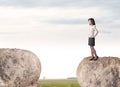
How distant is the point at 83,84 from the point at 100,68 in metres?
1.45

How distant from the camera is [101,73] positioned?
30219 millimetres

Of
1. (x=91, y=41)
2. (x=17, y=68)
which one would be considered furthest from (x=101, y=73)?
(x=17, y=68)

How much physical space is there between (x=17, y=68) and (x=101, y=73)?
504cm

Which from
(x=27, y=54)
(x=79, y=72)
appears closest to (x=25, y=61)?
(x=27, y=54)

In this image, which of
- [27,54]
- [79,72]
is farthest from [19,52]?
[79,72]

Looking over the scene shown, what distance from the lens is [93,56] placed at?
99.4ft

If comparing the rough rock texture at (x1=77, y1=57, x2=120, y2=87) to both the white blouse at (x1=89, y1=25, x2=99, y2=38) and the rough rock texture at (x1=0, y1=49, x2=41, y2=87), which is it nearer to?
the white blouse at (x1=89, y1=25, x2=99, y2=38)

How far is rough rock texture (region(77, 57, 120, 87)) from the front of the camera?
1190 inches

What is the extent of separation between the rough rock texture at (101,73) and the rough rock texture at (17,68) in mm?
3218

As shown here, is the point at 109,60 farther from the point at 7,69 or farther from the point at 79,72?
the point at 7,69

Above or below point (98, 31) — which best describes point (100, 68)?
below

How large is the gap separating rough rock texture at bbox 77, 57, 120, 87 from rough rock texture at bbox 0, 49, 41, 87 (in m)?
3.22

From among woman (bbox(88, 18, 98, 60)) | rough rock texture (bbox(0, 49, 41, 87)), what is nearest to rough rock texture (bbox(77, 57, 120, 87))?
woman (bbox(88, 18, 98, 60))

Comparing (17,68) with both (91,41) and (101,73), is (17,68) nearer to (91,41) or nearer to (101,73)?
(91,41)
